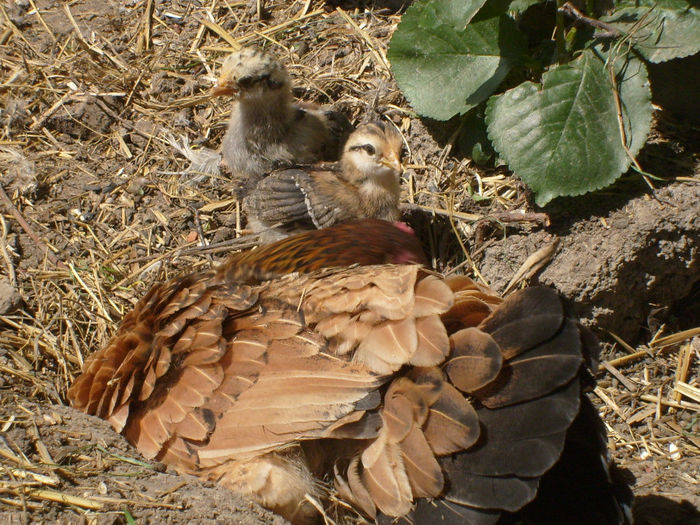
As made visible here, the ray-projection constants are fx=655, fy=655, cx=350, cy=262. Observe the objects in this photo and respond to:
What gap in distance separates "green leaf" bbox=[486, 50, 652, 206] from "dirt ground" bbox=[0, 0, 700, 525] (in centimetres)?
26

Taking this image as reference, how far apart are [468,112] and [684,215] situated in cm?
135

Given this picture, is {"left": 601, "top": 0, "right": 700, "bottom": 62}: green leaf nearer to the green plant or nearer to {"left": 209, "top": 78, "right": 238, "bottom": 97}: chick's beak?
the green plant

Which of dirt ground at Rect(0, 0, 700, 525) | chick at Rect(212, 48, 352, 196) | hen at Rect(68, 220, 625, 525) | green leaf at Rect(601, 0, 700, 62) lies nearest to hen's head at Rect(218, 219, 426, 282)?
hen at Rect(68, 220, 625, 525)

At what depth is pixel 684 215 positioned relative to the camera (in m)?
3.07

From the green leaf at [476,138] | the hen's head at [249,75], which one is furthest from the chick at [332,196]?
the hen's head at [249,75]

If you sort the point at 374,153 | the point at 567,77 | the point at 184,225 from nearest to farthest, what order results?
the point at 567,77 < the point at 374,153 < the point at 184,225

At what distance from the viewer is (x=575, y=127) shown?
3.15m

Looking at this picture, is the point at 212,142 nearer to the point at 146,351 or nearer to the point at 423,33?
the point at 423,33

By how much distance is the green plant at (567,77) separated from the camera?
3092 mm

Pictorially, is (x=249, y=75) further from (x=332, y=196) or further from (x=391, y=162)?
(x=391, y=162)

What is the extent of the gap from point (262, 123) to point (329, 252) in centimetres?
133

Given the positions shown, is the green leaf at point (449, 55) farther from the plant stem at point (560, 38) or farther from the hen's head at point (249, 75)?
the hen's head at point (249, 75)

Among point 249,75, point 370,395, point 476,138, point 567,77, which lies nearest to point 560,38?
point 567,77

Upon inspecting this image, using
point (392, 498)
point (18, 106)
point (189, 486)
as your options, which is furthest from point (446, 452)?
point (18, 106)
